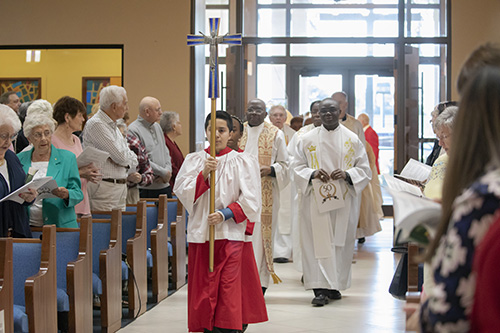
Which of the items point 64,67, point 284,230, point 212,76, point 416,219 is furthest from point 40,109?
point 64,67

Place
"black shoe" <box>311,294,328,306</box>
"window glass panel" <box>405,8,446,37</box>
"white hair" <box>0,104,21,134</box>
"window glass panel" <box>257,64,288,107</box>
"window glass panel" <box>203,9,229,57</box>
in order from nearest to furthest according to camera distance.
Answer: "white hair" <box>0,104,21,134</box> → "black shoe" <box>311,294,328,306</box> → "window glass panel" <box>405,8,446,37</box> → "window glass panel" <box>203,9,229,57</box> → "window glass panel" <box>257,64,288,107</box>

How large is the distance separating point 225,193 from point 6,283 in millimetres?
1583

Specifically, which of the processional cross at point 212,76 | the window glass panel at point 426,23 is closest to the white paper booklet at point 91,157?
the processional cross at point 212,76

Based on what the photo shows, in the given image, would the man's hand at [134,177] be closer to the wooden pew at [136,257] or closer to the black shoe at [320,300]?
the wooden pew at [136,257]

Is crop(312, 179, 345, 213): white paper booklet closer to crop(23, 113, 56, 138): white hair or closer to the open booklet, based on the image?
crop(23, 113, 56, 138): white hair

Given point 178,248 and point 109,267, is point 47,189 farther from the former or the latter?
point 178,248

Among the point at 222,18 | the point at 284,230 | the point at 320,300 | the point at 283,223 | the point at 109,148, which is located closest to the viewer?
the point at 109,148

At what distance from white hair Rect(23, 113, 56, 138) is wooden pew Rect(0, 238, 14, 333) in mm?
1548

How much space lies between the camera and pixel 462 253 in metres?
1.37

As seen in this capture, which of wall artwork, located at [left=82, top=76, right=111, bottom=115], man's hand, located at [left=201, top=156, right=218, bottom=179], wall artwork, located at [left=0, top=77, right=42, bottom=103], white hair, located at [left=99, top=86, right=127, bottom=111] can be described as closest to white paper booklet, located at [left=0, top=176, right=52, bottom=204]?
man's hand, located at [left=201, top=156, right=218, bottom=179]

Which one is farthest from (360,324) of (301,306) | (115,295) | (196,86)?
(196,86)

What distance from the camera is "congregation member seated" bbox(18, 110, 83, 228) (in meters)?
5.06

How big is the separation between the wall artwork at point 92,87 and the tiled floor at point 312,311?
6168mm

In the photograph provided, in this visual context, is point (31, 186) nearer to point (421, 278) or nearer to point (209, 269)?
point (209, 269)
